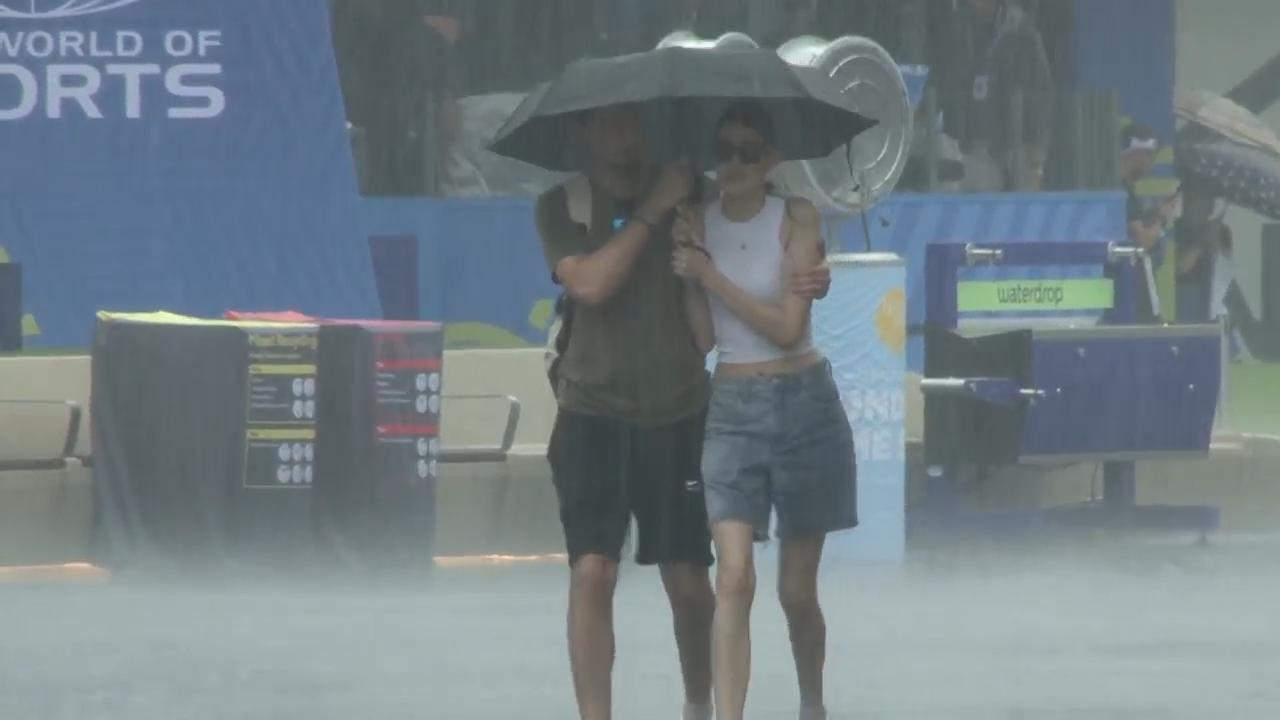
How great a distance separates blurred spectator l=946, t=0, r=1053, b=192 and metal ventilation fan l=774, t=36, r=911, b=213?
7402 mm

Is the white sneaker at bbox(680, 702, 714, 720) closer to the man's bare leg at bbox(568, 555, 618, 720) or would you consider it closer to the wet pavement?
the man's bare leg at bbox(568, 555, 618, 720)

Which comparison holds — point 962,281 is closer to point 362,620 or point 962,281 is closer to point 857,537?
point 857,537

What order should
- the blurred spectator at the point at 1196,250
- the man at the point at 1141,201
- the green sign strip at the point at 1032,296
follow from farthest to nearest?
1. the blurred spectator at the point at 1196,250
2. the man at the point at 1141,201
3. the green sign strip at the point at 1032,296

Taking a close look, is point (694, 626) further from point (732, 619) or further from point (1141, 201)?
point (1141, 201)

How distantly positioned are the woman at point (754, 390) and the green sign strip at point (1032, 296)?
6719 mm

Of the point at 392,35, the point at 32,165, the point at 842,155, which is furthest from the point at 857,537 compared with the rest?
the point at 392,35

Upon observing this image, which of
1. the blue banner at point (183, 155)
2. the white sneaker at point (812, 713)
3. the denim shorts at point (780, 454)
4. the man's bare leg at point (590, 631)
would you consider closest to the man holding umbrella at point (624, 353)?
the man's bare leg at point (590, 631)

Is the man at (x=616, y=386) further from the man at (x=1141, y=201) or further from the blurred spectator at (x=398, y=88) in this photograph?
the blurred spectator at (x=398, y=88)

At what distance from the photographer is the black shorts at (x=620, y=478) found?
287 inches

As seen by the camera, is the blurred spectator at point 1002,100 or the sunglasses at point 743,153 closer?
the sunglasses at point 743,153

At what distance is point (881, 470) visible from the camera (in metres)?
13.0

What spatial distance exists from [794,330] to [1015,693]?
216 cm

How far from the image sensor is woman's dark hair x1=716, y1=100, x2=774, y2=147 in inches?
292

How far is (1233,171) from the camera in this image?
26.7 meters
